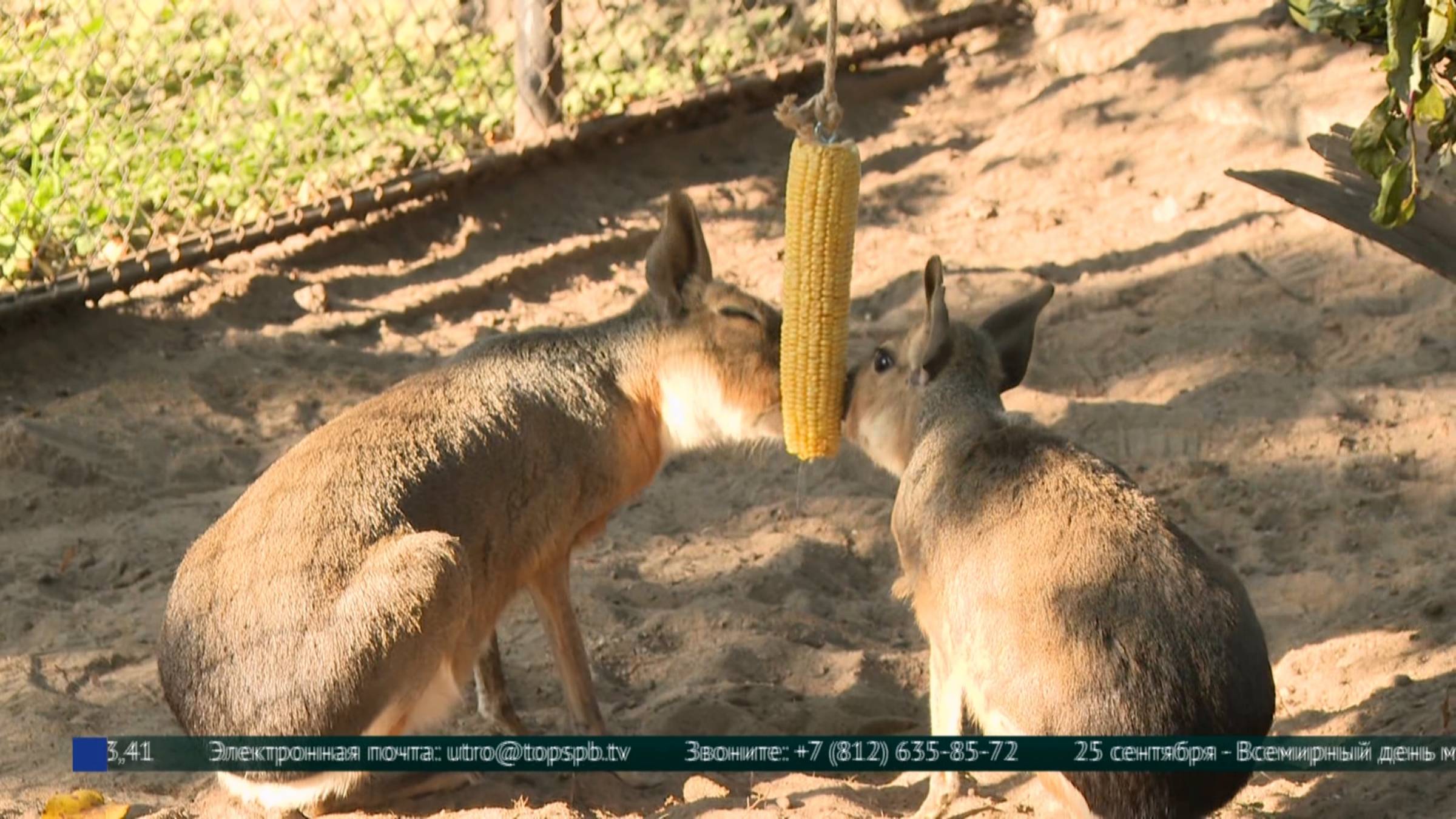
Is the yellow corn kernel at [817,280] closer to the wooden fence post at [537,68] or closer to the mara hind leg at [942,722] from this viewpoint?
the mara hind leg at [942,722]

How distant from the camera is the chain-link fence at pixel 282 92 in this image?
762cm

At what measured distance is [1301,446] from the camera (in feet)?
19.4

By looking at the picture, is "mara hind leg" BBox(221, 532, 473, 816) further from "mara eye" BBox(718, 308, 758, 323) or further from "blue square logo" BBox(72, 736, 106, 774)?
"mara eye" BBox(718, 308, 758, 323)

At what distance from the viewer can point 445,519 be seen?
14.7 ft

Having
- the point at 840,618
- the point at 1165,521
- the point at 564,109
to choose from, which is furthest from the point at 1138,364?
the point at 564,109

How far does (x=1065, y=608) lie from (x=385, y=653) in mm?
1630

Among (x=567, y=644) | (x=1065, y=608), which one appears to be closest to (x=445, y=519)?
(x=567, y=644)

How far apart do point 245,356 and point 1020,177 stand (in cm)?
381

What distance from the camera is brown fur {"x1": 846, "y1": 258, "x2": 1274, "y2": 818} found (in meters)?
3.62

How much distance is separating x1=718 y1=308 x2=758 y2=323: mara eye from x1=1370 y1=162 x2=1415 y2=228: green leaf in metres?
2.10

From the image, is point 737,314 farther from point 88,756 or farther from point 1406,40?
point 1406,40

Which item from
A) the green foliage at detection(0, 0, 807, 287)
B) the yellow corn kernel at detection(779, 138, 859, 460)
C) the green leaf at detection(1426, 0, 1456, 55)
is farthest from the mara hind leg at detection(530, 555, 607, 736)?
the green foliage at detection(0, 0, 807, 287)

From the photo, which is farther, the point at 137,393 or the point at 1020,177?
the point at 1020,177

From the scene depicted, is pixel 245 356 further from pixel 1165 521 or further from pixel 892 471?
pixel 1165 521
